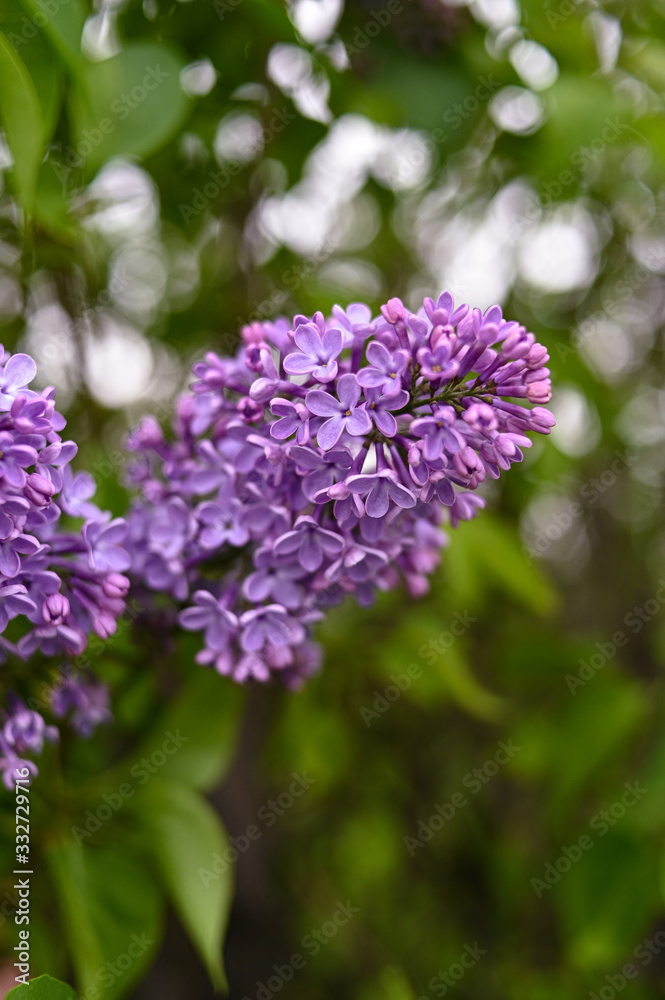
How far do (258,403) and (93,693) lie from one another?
64cm

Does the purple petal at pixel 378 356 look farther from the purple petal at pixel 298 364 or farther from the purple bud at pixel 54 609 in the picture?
the purple bud at pixel 54 609

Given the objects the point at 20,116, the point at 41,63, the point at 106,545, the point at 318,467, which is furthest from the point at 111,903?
the point at 41,63

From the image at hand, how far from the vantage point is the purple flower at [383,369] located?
39.9 inches

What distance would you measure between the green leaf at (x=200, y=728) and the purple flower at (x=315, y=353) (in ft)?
2.84

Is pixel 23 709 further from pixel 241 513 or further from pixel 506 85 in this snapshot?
pixel 506 85

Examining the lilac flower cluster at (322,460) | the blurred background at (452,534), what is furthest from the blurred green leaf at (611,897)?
the lilac flower cluster at (322,460)

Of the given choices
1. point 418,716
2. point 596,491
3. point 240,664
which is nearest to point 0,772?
point 240,664

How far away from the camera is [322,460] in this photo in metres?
1.05

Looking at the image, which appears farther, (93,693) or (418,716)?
(418,716)

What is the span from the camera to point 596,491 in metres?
3.75

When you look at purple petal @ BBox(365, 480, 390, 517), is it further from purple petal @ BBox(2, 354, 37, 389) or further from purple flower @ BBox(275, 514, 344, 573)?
purple petal @ BBox(2, 354, 37, 389)

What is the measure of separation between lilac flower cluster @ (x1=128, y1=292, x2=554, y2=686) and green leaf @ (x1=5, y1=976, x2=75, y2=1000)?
1.51 ft

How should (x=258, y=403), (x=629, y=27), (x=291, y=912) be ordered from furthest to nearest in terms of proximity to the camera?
A: 1. (x=291, y=912)
2. (x=629, y=27)
3. (x=258, y=403)

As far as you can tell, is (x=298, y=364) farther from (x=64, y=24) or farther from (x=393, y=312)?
(x=64, y=24)
